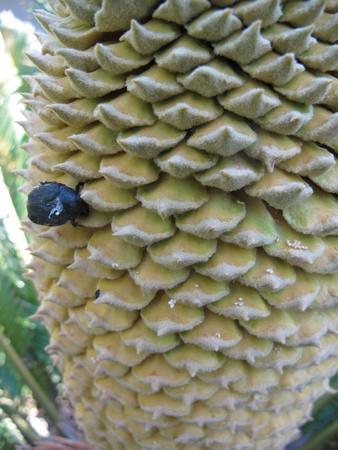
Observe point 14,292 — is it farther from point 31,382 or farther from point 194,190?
point 194,190

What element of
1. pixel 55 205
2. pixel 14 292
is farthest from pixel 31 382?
pixel 55 205

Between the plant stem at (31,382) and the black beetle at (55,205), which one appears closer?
the black beetle at (55,205)

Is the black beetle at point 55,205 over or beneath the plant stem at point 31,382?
over

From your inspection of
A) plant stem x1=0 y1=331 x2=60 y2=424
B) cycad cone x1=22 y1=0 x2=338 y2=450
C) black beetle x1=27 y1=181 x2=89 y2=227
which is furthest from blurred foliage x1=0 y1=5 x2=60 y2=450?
black beetle x1=27 y1=181 x2=89 y2=227

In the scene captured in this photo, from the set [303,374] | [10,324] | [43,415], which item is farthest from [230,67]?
[43,415]

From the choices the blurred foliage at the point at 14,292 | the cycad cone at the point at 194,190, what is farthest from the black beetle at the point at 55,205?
the blurred foliage at the point at 14,292

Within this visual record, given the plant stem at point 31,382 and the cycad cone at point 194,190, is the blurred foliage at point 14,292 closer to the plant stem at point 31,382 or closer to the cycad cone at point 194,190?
the plant stem at point 31,382

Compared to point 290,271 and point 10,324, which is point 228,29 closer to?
point 290,271
